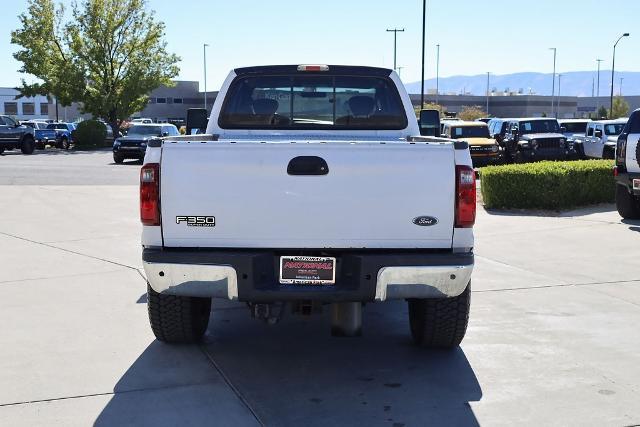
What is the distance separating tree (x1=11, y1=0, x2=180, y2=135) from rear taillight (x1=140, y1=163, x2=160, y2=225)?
47.2 meters

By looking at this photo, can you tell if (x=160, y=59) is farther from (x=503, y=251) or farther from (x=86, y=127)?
(x=503, y=251)

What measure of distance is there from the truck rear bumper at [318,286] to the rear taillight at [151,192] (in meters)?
0.23

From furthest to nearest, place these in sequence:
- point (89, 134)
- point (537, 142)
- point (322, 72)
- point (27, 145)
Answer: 1. point (89, 134)
2. point (27, 145)
3. point (537, 142)
4. point (322, 72)

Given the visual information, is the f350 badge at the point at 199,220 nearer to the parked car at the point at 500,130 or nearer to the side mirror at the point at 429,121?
the side mirror at the point at 429,121

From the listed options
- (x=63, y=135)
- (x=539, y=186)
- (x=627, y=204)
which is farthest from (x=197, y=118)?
(x=63, y=135)

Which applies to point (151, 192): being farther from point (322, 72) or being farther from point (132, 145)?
point (132, 145)

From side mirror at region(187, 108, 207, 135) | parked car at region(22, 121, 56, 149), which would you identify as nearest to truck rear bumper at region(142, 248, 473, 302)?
side mirror at region(187, 108, 207, 135)

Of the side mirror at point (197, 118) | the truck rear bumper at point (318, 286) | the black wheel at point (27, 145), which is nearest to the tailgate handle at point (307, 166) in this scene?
the truck rear bumper at point (318, 286)

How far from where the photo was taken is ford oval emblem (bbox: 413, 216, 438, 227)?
189 inches

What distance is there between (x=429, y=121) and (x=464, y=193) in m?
3.25

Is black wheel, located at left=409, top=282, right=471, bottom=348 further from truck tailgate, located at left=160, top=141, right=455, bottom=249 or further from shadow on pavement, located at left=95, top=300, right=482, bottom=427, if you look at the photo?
truck tailgate, located at left=160, top=141, right=455, bottom=249

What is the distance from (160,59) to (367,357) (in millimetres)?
48156

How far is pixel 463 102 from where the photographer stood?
392 ft

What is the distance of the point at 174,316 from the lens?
5.70m
